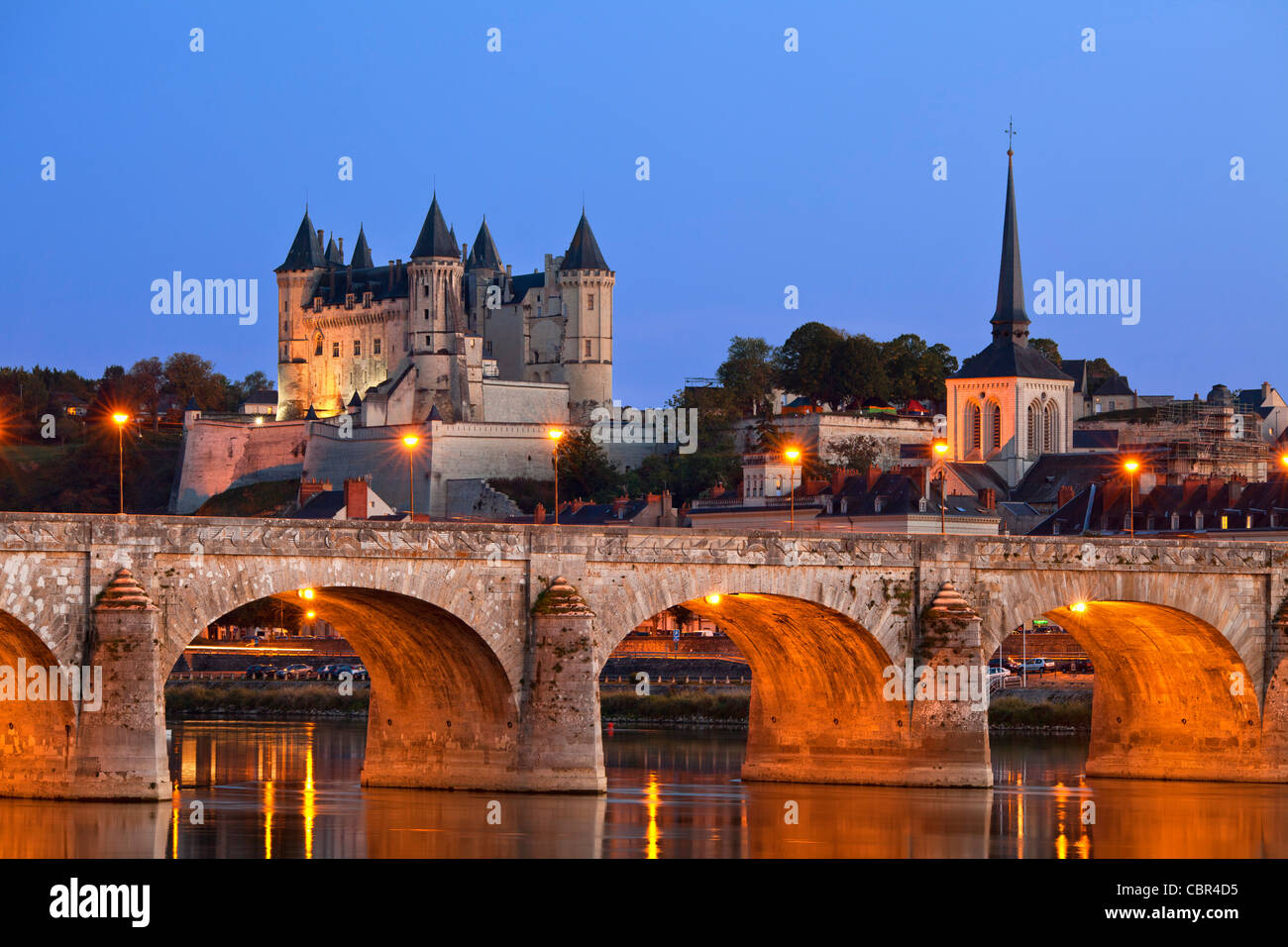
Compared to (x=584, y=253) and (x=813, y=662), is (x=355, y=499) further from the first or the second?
(x=813, y=662)

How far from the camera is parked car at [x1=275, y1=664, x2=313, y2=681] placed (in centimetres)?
10812

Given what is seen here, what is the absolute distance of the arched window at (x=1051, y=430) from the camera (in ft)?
534

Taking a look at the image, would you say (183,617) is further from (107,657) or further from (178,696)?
(178,696)

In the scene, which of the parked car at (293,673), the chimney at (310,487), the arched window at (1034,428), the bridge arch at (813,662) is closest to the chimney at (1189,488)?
the parked car at (293,673)

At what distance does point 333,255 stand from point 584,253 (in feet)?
85.9

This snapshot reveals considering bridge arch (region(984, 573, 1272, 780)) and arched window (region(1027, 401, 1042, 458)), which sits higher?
arched window (region(1027, 401, 1042, 458))

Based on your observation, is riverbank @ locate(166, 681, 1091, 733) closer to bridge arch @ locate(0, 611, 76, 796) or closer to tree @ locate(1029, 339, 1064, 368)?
bridge arch @ locate(0, 611, 76, 796)

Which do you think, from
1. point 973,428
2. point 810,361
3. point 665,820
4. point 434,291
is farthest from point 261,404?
point 665,820

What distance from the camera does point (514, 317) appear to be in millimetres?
175875

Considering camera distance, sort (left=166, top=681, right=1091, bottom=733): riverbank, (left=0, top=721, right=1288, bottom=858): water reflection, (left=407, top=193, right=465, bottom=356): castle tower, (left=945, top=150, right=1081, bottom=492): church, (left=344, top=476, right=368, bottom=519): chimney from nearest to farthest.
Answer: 1. (left=0, top=721, right=1288, bottom=858): water reflection
2. (left=166, top=681, right=1091, bottom=733): riverbank
3. (left=344, top=476, right=368, bottom=519): chimney
4. (left=945, top=150, right=1081, bottom=492): church
5. (left=407, top=193, right=465, bottom=356): castle tower

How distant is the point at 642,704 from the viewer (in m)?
87.7

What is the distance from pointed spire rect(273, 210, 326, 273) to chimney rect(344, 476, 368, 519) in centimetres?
5920

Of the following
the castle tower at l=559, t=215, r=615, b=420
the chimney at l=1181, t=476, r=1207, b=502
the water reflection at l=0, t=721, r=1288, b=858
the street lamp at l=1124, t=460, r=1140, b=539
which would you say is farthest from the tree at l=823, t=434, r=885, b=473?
the water reflection at l=0, t=721, r=1288, b=858
